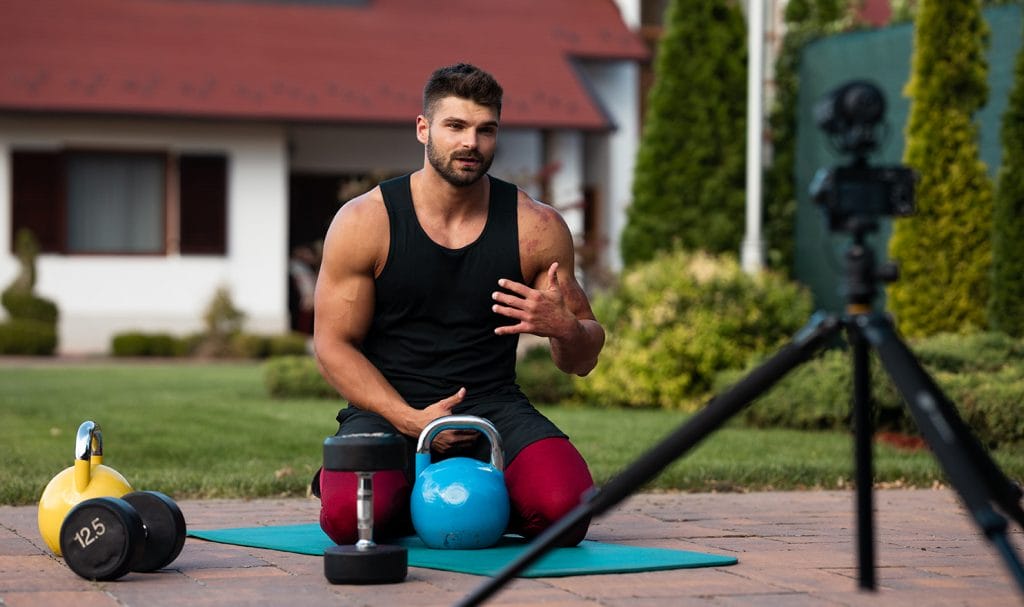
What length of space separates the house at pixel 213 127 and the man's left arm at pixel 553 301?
14.2 m

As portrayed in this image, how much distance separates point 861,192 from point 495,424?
2406 millimetres

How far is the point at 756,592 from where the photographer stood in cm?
441

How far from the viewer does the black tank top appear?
5.55 meters

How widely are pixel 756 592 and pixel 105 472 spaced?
200 cm

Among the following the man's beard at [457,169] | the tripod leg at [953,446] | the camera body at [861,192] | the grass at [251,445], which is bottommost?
the grass at [251,445]

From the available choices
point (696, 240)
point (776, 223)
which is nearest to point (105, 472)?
point (696, 240)

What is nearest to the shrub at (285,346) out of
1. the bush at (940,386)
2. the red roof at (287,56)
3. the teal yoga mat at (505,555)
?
the red roof at (287,56)

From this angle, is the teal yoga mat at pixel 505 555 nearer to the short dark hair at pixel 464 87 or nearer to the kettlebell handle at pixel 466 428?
the kettlebell handle at pixel 466 428

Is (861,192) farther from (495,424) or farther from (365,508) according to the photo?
(495,424)

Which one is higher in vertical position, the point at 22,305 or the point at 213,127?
the point at 213,127

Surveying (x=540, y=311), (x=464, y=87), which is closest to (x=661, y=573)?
(x=540, y=311)

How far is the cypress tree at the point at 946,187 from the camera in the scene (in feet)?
43.6

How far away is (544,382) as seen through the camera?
12.5m

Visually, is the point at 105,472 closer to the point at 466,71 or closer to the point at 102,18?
the point at 466,71
